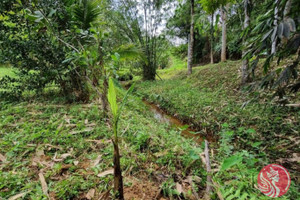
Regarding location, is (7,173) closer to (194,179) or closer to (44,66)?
(194,179)

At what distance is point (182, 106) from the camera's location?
3143mm

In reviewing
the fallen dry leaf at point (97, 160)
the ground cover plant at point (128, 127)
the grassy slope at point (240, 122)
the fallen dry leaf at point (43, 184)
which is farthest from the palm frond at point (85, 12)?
the grassy slope at point (240, 122)

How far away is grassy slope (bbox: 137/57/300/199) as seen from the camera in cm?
154

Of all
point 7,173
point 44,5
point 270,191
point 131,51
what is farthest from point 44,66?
point 270,191

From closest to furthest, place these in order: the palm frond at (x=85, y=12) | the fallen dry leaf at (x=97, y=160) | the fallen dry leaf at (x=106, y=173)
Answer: the fallen dry leaf at (x=106, y=173), the fallen dry leaf at (x=97, y=160), the palm frond at (x=85, y=12)

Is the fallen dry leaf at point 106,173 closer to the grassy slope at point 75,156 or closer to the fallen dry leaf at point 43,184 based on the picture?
the grassy slope at point 75,156

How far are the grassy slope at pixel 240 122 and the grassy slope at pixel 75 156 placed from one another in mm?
507

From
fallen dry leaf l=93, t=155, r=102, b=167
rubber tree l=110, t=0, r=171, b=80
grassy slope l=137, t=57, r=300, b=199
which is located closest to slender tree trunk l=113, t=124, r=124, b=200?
fallen dry leaf l=93, t=155, r=102, b=167

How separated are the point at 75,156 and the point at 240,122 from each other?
86.7 inches

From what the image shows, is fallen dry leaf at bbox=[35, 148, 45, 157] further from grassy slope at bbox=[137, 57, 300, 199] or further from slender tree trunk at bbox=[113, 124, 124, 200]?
grassy slope at bbox=[137, 57, 300, 199]

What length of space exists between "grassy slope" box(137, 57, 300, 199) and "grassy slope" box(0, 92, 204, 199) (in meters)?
0.51

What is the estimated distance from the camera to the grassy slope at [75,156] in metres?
0.96

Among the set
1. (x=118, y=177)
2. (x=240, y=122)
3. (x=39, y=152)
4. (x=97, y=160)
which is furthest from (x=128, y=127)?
(x=240, y=122)

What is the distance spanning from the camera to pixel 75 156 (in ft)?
4.20
